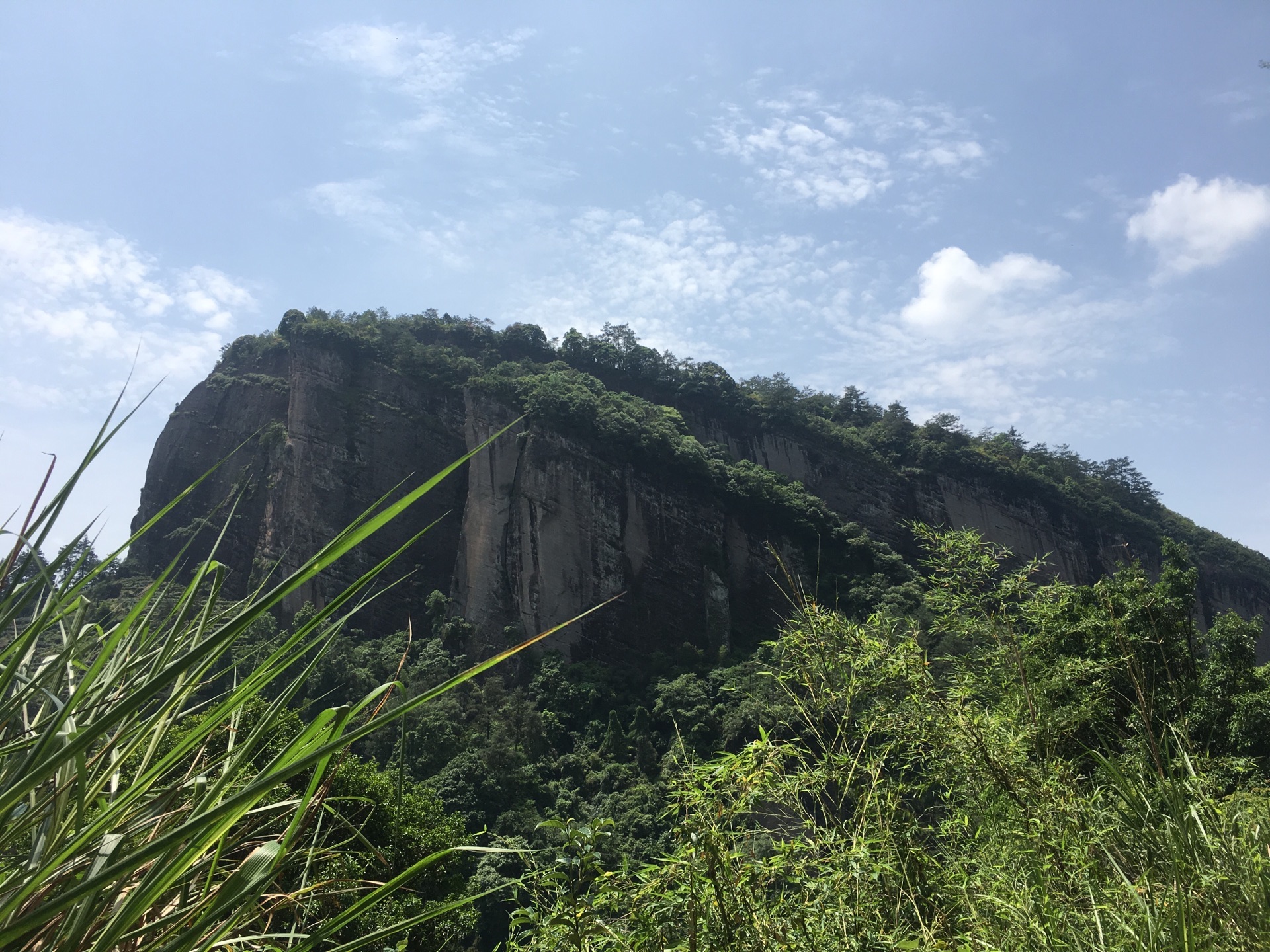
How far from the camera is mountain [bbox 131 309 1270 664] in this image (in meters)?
29.7

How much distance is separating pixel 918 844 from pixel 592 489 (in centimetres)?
2852

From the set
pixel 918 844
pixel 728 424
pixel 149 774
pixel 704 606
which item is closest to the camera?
pixel 149 774

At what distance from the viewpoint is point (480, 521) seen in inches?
1176

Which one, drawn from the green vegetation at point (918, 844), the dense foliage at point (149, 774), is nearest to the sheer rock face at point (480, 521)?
the green vegetation at point (918, 844)

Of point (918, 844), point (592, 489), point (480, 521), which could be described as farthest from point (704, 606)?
point (918, 844)

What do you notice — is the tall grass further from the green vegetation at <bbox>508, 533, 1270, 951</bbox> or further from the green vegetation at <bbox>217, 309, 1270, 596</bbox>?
the green vegetation at <bbox>217, 309, 1270, 596</bbox>

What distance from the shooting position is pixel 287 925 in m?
1.63

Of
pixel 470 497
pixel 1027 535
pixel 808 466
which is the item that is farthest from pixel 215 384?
pixel 1027 535

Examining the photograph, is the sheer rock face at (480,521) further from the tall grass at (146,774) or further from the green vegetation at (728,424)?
the tall grass at (146,774)

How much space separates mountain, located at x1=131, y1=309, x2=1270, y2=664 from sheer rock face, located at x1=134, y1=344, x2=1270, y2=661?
0.09m

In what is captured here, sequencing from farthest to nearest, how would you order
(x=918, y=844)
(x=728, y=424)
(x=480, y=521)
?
(x=728, y=424), (x=480, y=521), (x=918, y=844)

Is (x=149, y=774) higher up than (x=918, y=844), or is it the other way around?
(x=149, y=774)

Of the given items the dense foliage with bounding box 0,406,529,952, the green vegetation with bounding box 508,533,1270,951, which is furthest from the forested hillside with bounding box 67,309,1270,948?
the dense foliage with bounding box 0,406,529,952

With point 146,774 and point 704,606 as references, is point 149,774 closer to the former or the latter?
point 146,774
